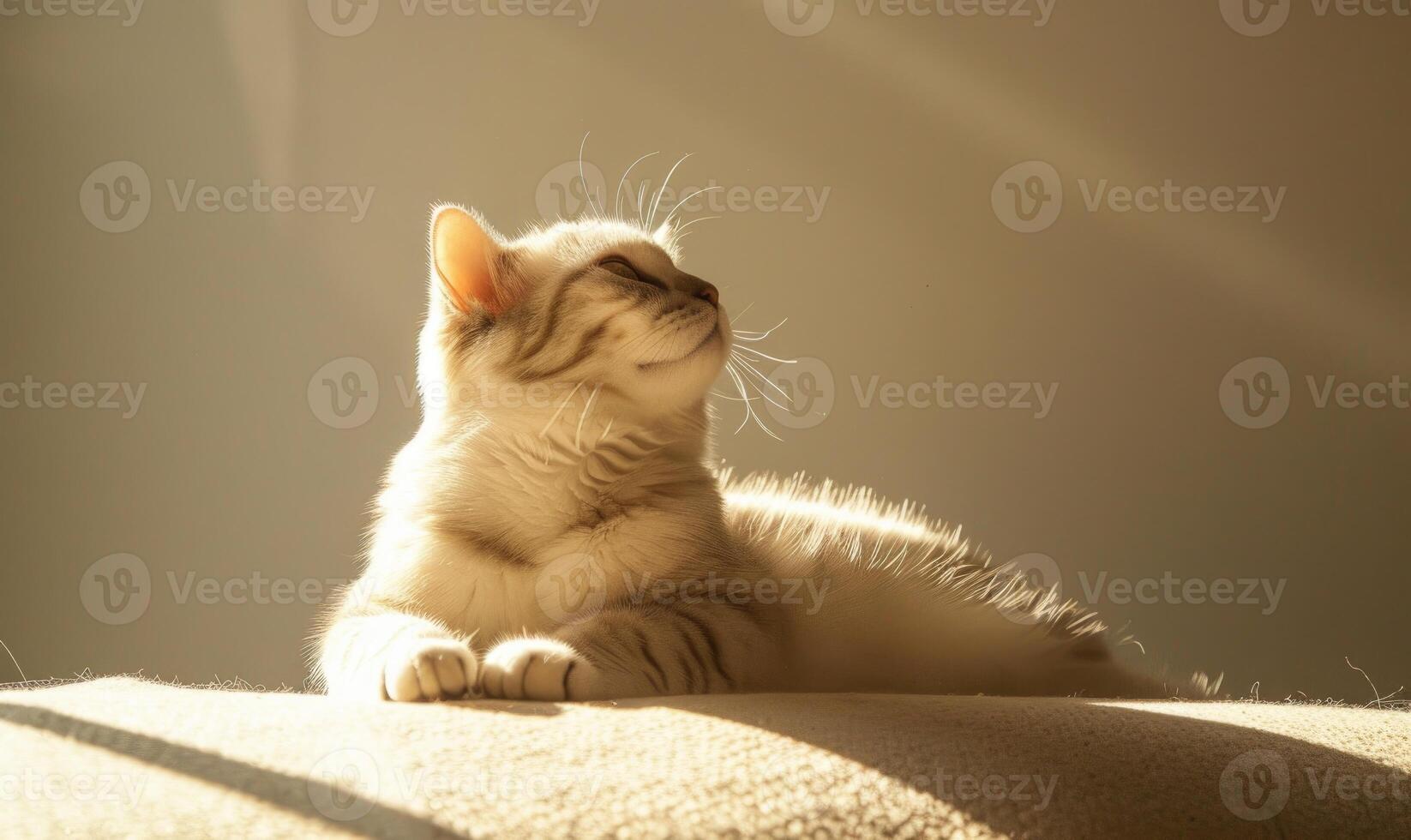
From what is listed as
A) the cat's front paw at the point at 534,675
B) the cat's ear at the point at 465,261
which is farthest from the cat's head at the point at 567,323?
the cat's front paw at the point at 534,675

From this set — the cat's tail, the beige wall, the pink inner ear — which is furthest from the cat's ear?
the beige wall

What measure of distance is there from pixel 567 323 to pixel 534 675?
0.53 m

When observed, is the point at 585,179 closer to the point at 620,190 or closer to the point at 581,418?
the point at 620,190

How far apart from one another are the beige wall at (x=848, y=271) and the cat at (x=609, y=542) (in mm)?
875

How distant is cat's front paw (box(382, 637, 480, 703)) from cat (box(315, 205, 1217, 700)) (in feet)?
0.07

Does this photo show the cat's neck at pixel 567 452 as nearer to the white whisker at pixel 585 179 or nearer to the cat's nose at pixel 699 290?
the cat's nose at pixel 699 290

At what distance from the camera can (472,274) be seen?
1.37 metres

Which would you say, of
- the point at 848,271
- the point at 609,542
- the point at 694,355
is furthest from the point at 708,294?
the point at 848,271

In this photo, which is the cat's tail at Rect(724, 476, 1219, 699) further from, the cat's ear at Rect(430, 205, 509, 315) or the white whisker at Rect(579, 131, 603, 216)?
the white whisker at Rect(579, 131, 603, 216)

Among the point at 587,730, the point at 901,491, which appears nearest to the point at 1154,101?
the point at 901,491

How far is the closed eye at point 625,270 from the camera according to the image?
53.8 inches

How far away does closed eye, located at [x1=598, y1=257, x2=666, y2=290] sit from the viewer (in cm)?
137

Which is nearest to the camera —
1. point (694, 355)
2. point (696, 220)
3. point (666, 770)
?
point (666, 770)

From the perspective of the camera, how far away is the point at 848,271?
7.83ft
